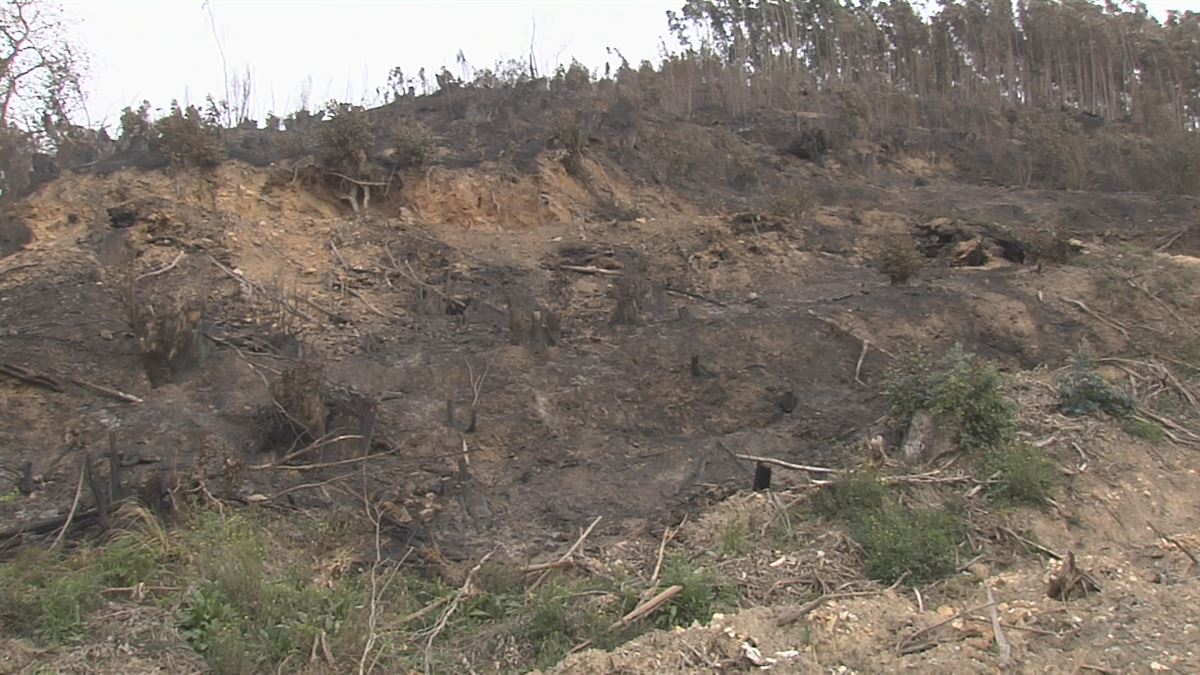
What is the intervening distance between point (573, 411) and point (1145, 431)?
15.3 ft

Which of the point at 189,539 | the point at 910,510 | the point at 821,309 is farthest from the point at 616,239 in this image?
the point at 189,539

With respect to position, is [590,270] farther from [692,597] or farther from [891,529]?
[692,597]

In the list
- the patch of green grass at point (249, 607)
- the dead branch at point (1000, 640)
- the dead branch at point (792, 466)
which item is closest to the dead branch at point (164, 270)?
the patch of green grass at point (249, 607)

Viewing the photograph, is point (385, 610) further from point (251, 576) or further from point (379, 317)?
point (379, 317)

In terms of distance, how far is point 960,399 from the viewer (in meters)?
6.98

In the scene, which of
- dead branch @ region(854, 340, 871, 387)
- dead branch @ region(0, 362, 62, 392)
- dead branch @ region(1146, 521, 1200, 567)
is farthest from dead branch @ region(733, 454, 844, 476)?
dead branch @ region(0, 362, 62, 392)

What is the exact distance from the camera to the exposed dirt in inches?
215

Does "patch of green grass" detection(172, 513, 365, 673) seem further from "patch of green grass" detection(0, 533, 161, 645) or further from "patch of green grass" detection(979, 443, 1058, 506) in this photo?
"patch of green grass" detection(979, 443, 1058, 506)

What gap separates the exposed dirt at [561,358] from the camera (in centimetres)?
545

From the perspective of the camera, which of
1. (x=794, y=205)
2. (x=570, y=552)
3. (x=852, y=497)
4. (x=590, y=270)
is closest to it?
(x=570, y=552)

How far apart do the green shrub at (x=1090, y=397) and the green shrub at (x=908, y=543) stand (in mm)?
2323

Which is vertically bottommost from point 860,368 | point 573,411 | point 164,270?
point 860,368

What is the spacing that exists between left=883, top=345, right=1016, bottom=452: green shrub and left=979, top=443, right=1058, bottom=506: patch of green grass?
175 millimetres

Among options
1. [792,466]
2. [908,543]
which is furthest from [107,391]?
[908,543]
